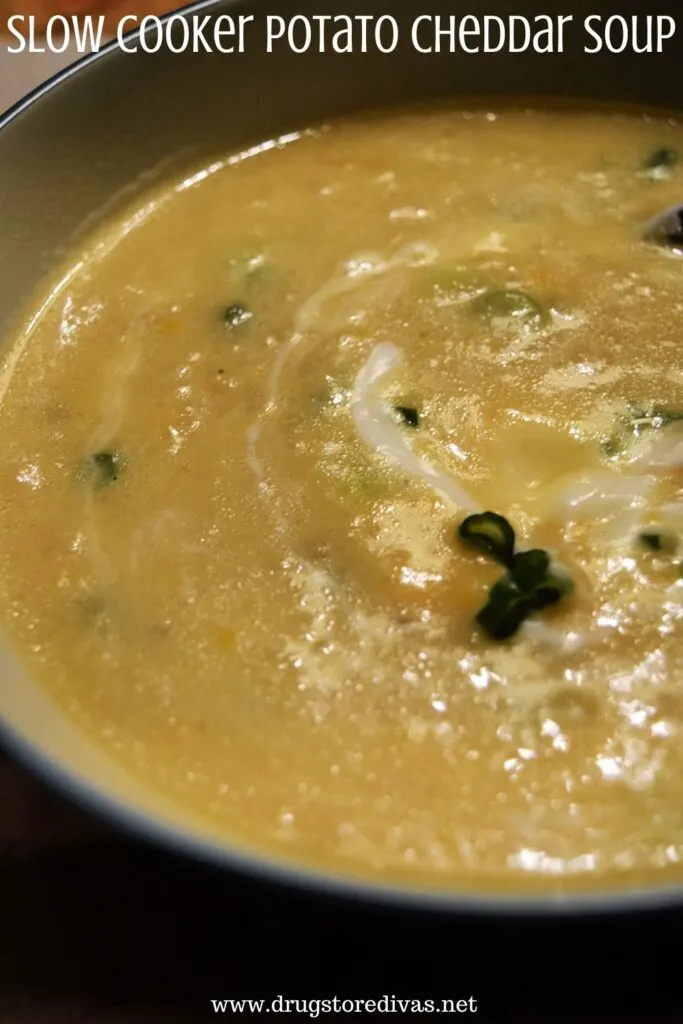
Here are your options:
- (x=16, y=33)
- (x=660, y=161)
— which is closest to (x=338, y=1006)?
(x=660, y=161)

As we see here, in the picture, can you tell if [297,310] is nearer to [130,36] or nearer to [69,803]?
[130,36]

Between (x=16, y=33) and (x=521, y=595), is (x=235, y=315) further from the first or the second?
(x=16, y=33)

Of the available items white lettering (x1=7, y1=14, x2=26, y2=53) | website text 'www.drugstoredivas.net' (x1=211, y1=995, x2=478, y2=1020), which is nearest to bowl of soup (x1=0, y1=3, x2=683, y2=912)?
website text 'www.drugstoredivas.net' (x1=211, y1=995, x2=478, y2=1020)

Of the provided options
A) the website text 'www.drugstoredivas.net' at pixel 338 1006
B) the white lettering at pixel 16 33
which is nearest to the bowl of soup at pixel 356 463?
the website text 'www.drugstoredivas.net' at pixel 338 1006

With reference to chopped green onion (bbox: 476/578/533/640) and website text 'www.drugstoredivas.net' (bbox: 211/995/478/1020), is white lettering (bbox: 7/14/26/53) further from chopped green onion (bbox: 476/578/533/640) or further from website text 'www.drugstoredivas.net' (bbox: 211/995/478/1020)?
website text 'www.drugstoredivas.net' (bbox: 211/995/478/1020)

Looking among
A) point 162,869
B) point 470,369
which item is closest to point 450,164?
point 470,369

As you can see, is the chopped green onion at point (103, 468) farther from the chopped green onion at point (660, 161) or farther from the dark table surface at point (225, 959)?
the chopped green onion at point (660, 161)
